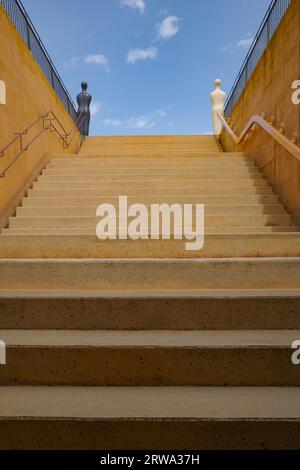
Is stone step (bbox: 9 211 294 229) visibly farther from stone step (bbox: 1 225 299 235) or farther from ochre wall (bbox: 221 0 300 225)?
ochre wall (bbox: 221 0 300 225)

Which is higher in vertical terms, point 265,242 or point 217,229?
point 217,229

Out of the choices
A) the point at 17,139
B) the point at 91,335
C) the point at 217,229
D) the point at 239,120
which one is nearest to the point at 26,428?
the point at 91,335

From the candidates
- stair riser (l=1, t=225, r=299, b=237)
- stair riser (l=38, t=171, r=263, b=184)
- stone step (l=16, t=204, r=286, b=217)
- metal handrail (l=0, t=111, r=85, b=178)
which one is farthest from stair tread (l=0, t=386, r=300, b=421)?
stair riser (l=38, t=171, r=263, b=184)

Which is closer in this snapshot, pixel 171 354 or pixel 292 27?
pixel 171 354

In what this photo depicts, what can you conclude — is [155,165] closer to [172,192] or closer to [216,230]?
[172,192]

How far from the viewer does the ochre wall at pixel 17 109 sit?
13.0 ft

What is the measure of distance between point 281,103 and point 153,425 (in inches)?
171

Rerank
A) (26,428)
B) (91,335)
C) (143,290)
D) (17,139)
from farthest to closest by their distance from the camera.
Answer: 1. (17,139)
2. (143,290)
3. (91,335)
4. (26,428)

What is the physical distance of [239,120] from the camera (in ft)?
23.2

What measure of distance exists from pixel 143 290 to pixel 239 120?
5962mm

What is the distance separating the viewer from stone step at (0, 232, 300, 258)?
2.91 meters

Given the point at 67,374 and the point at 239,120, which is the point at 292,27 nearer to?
the point at 239,120

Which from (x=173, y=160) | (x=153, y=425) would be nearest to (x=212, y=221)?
(x=173, y=160)

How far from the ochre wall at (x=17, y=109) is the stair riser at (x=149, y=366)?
2.44m
